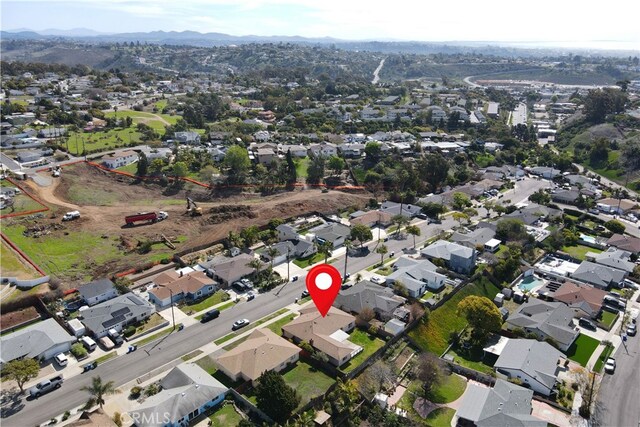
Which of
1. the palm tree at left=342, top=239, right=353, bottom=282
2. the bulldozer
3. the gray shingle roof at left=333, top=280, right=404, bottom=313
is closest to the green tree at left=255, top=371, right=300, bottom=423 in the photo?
the gray shingle roof at left=333, top=280, right=404, bottom=313

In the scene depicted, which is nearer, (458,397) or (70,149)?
(458,397)

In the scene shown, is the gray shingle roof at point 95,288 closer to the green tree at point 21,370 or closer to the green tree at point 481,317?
the green tree at point 21,370

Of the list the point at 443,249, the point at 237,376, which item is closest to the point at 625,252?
the point at 443,249

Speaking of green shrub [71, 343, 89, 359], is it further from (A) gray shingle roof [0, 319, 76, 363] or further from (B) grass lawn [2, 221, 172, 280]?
(B) grass lawn [2, 221, 172, 280]

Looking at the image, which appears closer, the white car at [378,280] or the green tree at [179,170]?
the white car at [378,280]

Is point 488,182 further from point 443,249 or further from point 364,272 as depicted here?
point 364,272

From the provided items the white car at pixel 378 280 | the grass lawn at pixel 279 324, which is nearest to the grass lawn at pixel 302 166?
the white car at pixel 378 280
